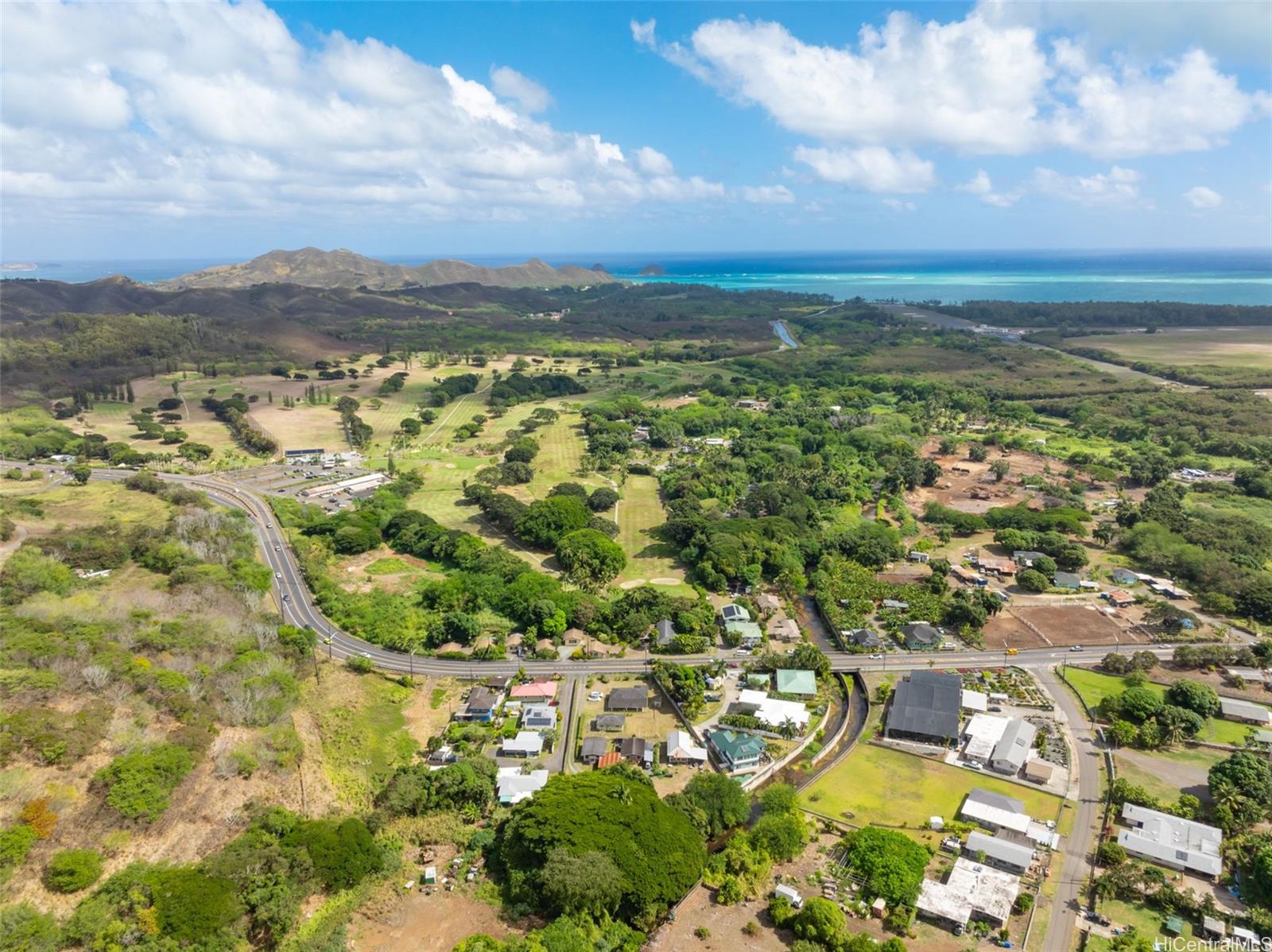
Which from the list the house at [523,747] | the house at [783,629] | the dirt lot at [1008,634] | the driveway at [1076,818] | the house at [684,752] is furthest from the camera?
the house at [783,629]

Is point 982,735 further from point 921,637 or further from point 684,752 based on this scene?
point 684,752

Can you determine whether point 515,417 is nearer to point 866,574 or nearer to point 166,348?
point 866,574

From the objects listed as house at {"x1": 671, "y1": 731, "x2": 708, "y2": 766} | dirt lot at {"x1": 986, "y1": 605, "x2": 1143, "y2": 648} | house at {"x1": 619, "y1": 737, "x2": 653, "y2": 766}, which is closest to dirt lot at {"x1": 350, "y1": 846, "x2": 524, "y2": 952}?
house at {"x1": 619, "y1": 737, "x2": 653, "y2": 766}

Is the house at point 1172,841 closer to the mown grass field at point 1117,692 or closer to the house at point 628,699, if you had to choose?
the mown grass field at point 1117,692

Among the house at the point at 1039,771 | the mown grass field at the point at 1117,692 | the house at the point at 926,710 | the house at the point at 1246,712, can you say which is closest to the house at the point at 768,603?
the house at the point at 926,710

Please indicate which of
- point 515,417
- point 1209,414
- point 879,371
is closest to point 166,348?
point 515,417

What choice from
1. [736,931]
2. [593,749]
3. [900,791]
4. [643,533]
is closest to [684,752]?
[593,749]
